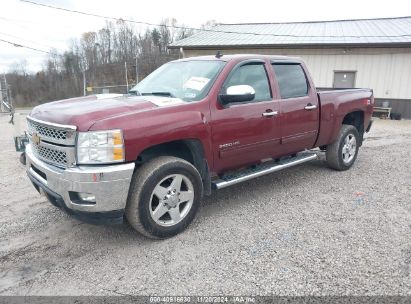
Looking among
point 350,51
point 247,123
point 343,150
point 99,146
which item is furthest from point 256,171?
point 350,51

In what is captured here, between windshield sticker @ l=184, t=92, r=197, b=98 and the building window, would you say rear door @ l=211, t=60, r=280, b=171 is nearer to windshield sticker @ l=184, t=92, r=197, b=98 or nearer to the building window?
windshield sticker @ l=184, t=92, r=197, b=98

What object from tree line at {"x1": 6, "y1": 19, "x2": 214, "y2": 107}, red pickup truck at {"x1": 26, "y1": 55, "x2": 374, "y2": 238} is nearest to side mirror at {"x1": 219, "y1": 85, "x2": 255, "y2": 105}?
red pickup truck at {"x1": 26, "y1": 55, "x2": 374, "y2": 238}

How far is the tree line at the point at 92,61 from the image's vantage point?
5484cm

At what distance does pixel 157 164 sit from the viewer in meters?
3.22

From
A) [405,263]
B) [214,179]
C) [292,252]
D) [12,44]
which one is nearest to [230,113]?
[214,179]

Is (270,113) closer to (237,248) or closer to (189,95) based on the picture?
(189,95)

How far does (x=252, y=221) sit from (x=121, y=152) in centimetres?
182

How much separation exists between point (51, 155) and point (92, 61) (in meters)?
59.2

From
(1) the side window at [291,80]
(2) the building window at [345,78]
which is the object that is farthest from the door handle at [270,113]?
(2) the building window at [345,78]

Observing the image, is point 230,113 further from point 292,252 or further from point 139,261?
point 139,261

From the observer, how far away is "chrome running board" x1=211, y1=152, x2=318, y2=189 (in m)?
3.89

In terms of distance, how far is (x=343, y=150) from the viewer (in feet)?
19.0

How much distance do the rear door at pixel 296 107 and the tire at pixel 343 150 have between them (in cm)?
76

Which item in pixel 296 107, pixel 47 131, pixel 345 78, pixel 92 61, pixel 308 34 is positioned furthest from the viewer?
pixel 92 61
